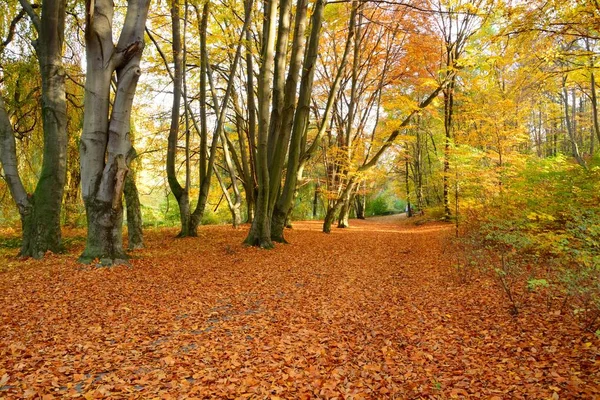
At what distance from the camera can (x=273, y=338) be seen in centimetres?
370

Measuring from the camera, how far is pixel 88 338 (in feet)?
11.2

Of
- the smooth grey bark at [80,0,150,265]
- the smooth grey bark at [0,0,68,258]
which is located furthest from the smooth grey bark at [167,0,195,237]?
the smooth grey bark at [80,0,150,265]

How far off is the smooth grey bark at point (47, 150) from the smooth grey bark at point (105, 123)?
67.4 inches

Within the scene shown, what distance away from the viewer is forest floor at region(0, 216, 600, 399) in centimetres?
278

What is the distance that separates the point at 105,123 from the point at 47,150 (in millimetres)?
2184

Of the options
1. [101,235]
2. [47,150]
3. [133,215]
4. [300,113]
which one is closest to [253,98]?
[300,113]

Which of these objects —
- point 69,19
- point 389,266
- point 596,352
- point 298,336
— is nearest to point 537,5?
point 389,266

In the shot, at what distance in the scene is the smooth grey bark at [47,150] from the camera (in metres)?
6.95

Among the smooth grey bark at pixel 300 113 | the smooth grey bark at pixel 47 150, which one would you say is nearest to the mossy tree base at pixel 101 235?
the smooth grey bark at pixel 47 150

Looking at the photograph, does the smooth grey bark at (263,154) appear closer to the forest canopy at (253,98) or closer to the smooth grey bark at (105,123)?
the forest canopy at (253,98)

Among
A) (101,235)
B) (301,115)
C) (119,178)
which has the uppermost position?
(301,115)

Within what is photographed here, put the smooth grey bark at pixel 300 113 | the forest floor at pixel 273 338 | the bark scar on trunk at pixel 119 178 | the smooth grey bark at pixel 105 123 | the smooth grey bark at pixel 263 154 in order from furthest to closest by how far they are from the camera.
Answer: the smooth grey bark at pixel 300 113
the smooth grey bark at pixel 263 154
the bark scar on trunk at pixel 119 178
the smooth grey bark at pixel 105 123
the forest floor at pixel 273 338

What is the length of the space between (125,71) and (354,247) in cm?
721

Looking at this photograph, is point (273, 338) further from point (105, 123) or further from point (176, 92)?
point (176, 92)
